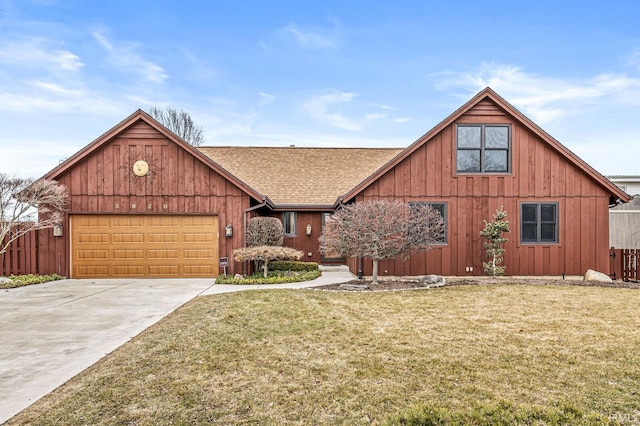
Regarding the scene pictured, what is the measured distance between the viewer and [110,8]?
554 inches

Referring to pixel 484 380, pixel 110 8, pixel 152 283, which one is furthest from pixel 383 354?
pixel 110 8

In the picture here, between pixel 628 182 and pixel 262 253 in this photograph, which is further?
pixel 628 182

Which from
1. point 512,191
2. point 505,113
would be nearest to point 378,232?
point 512,191

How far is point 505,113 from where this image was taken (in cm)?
1264

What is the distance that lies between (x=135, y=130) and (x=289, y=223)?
A: 7.25 meters

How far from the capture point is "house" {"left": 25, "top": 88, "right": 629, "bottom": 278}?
12648 mm

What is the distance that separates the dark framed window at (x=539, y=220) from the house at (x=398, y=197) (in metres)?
Answer: 0.03

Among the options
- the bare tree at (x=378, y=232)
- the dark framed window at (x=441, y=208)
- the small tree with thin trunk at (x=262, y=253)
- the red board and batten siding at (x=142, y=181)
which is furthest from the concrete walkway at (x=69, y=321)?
the dark framed window at (x=441, y=208)

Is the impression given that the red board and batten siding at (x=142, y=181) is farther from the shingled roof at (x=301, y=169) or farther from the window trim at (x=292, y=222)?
the window trim at (x=292, y=222)

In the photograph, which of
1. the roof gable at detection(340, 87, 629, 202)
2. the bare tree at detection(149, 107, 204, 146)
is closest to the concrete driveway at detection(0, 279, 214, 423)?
the roof gable at detection(340, 87, 629, 202)

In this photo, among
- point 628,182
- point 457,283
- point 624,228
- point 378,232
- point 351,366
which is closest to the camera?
point 351,366

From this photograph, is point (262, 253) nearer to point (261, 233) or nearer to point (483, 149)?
point (261, 233)

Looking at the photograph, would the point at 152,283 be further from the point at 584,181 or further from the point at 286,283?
the point at 584,181

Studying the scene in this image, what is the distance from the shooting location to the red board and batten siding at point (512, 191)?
41.5ft
